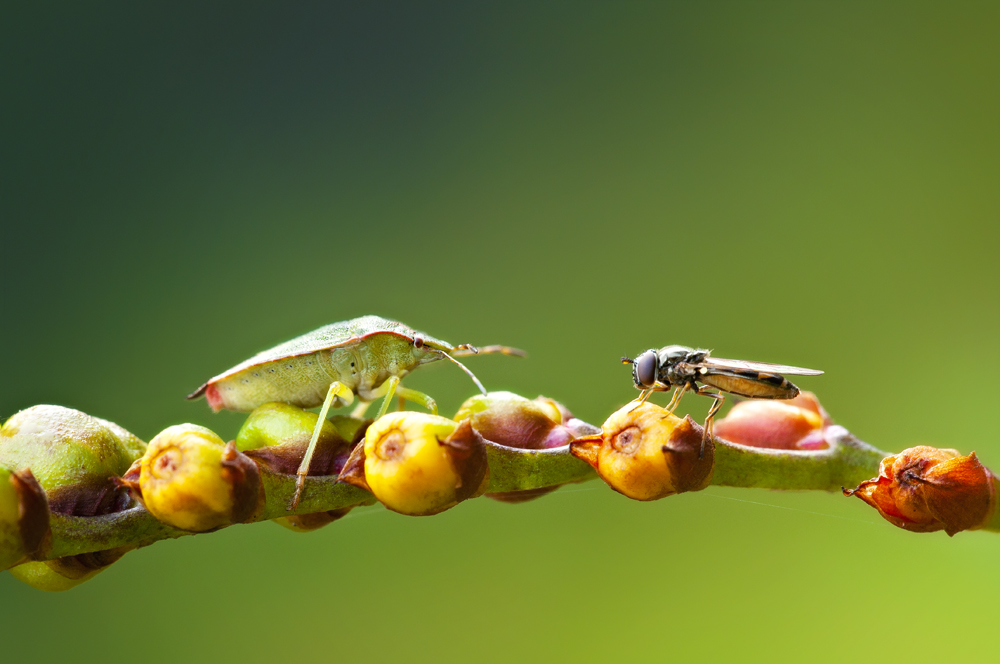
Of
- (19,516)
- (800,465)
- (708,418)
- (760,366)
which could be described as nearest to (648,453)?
(708,418)

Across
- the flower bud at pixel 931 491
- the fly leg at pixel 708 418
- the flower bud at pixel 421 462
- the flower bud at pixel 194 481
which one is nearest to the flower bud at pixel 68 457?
the flower bud at pixel 194 481

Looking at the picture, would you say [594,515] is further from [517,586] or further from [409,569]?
[409,569]

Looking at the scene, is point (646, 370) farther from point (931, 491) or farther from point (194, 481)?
point (194, 481)

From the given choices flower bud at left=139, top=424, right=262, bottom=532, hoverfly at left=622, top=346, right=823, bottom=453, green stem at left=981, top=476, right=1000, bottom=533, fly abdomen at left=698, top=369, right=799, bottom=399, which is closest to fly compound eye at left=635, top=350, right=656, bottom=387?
hoverfly at left=622, top=346, right=823, bottom=453

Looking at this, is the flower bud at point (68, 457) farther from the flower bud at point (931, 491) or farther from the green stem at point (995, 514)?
the green stem at point (995, 514)

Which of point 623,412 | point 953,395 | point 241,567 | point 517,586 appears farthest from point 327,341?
point 953,395

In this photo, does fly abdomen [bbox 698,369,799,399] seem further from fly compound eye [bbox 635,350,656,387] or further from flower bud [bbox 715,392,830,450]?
fly compound eye [bbox 635,350,656,387]
